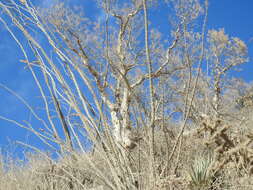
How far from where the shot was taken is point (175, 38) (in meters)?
13.6

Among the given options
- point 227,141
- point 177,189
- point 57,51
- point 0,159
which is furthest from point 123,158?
point 0,159

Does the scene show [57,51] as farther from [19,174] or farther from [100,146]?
[19,174]

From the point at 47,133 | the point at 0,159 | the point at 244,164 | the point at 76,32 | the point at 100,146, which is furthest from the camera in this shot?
the point at 76,32

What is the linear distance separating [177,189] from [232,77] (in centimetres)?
1927

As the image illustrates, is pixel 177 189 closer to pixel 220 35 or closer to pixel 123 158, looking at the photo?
pixel 123 158

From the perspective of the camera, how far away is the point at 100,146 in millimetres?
1521

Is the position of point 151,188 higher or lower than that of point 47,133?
lower

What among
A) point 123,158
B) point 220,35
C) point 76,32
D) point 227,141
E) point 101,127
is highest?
point 220,35

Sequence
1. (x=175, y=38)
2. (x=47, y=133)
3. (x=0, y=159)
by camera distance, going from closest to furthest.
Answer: (x=47, y=133), (x=0, y=159), (x=175, y=38)

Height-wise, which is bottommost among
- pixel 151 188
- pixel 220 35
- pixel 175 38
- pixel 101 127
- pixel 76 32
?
pixel 151 188

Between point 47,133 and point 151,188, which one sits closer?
point 151,188

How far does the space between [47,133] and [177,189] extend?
105 centimetres

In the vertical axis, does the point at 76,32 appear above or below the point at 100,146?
above

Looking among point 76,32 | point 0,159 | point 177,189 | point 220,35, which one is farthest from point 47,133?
point 220,35
